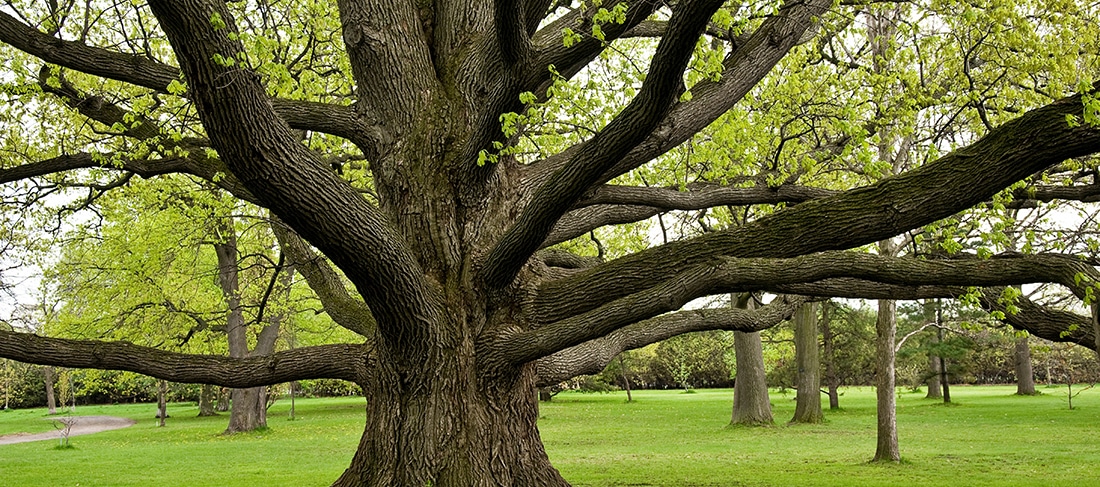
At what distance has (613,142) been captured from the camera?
5.06 meters

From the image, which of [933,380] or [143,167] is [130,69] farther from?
[933,380]

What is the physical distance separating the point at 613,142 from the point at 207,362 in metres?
4.49

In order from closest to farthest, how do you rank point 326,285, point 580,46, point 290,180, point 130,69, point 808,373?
point 290,180, point 580,46, point 130,69, point 326,285, point 808,373

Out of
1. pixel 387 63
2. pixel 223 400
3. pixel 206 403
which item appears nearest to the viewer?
pixel 387 63

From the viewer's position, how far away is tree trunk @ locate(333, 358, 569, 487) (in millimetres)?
6492

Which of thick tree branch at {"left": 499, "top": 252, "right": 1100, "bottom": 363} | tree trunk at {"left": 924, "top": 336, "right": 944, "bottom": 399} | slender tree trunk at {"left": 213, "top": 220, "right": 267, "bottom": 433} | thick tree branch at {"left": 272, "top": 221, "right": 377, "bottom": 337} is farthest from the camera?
tree trunk at {"left": 924, "top": 336, "right": 944, "bottom": 399}

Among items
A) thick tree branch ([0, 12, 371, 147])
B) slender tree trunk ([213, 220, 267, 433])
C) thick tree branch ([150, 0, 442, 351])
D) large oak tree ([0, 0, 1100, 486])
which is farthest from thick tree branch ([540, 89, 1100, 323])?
slender tree trunk ([213, 220, 267, 433])

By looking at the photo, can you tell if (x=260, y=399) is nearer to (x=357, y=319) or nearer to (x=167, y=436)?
(x=167, y=436)

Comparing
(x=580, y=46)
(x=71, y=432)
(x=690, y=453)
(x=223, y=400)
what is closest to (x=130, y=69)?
(x=580, y=46)

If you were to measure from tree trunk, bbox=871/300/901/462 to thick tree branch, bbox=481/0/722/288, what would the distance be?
9202 millimetres

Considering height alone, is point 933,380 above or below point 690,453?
above

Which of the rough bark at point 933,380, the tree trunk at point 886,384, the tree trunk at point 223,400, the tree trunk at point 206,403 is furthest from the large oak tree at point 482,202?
the tree trunk at point 223,400

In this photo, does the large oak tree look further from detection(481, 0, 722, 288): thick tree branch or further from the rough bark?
the rough bark

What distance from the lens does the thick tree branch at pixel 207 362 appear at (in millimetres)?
6879
